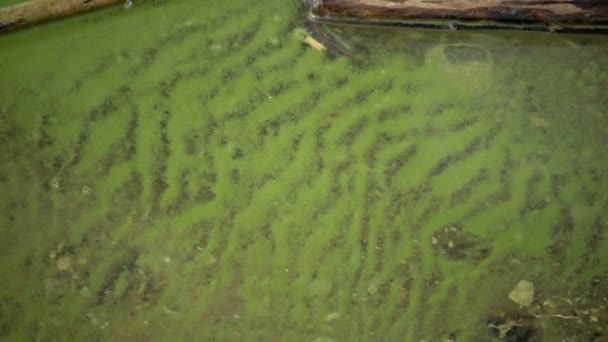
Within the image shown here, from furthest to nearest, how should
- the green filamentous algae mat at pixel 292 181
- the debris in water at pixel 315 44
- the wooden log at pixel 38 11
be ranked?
the debris in water at pixel 315 44 → the wooden log at pixel 38 11 → the green filamentous algae mat at pixel 292 181

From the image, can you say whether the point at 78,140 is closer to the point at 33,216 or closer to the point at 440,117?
the point at 33,216

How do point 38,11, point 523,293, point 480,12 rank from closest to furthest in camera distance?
point 523,293 < point 38,11 < point 480,12

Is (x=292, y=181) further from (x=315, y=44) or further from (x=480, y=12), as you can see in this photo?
(x=480, y=12)

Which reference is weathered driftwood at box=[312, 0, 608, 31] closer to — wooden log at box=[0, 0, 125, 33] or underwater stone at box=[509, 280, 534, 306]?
wooden log at box=[0, 0, 125, 33]

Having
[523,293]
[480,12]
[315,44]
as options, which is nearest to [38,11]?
[315,44]

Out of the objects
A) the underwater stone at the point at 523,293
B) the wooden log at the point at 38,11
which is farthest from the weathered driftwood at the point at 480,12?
the underwater stone at the point at 523,293

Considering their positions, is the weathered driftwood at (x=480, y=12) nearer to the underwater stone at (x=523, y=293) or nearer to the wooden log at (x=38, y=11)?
the wooden log at (x=38, y=11)
